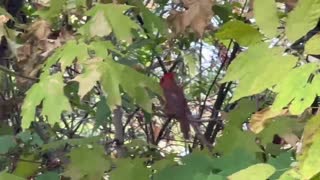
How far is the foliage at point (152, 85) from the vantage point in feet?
3.01

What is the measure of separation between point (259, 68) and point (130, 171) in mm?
561

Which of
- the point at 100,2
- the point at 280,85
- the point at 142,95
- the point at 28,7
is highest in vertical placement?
the point at 28,7

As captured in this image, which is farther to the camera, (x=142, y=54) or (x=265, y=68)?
(x=142, y=54)

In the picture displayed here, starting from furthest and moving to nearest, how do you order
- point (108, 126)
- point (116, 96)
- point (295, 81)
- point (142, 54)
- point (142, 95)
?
point (108, 126) → point (142, 54) → point (142, 95) → point (116, 96) → point (295, 81)

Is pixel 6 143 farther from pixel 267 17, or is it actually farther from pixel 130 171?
pixel 267 17

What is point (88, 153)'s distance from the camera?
5.06 ft

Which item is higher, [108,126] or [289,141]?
[108,126]

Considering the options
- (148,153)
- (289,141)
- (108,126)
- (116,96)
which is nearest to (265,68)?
(116,96)

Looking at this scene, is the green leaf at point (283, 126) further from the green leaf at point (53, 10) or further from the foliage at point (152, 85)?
the green leaf at point (53, 10)

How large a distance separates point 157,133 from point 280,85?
1626 millimetres

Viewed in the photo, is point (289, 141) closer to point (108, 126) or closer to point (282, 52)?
point (282, 52)

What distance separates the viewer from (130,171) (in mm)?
1407

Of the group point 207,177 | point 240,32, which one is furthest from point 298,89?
point 207,177

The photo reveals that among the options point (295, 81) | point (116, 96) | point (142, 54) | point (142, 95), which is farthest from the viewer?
point (142, 54)
